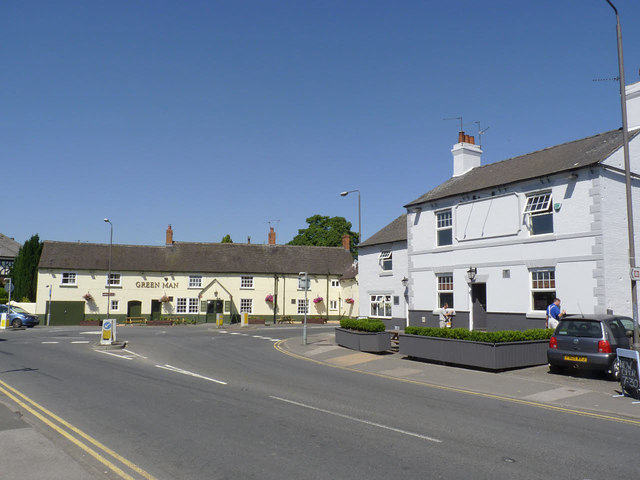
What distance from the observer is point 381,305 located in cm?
3044

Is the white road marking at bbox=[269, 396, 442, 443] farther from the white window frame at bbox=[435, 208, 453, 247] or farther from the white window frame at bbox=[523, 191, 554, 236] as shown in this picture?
the white window frame at bbox=[435, 208, 453, 247]

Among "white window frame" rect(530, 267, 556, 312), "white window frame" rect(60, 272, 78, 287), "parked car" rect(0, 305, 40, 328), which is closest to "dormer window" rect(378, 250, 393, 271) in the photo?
"white window frame" rect(530, 267, 556, 312)

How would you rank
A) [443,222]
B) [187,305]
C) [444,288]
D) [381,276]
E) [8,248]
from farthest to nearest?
[8,248], [187,305], [381,276], [443,222], [444,288]

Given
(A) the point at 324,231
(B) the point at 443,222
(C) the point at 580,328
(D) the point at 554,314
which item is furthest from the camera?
(A) the point at 324,231

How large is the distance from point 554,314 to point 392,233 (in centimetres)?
1415

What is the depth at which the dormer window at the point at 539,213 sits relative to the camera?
776 inches

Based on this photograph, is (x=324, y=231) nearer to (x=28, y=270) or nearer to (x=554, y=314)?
(x=28, y=270)

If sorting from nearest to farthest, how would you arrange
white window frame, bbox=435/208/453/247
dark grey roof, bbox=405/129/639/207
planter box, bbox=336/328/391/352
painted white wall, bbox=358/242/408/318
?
dark grey roof, bbox=405/129/639/207
planter box, bbox=336/328/391/352
white window frame, bbox=435/208/453/247
painted white wall, bbox=358/242/408/318

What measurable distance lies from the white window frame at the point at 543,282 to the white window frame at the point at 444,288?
169 inches

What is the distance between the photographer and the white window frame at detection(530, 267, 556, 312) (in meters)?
19.4

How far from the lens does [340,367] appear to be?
58.5 ft

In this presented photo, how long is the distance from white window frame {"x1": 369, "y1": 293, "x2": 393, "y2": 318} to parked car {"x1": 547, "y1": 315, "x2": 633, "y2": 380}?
15.3 metres

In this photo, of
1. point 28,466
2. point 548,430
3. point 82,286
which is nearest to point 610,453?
point 548,430

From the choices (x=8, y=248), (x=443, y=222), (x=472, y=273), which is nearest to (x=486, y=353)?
(x=472, y=273)
